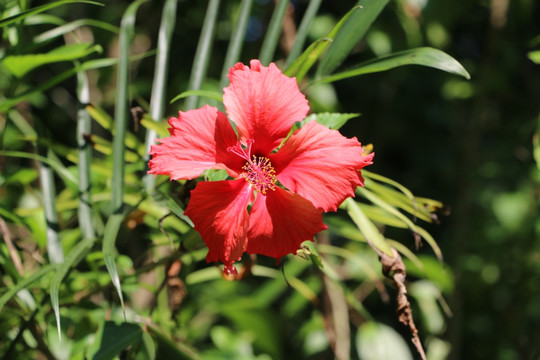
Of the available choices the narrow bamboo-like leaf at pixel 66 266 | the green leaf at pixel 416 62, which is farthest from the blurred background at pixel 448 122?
the green leaf at pixel 416 62

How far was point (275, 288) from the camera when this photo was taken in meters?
1.21

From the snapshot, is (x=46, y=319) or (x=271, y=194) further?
(x=46, y=319)

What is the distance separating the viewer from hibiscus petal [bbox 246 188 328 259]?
48 centimetres

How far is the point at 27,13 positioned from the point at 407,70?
94 centimetres

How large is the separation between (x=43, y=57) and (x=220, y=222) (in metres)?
0.38

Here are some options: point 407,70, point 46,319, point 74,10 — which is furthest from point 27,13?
point 74,10

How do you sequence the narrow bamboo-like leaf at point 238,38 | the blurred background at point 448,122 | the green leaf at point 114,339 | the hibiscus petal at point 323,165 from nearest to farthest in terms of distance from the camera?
the hibiscus petal at point 323,165, the green leaf at point 114,339, the narrow bamboo-like leaf at point 238,38, the blurred background at point 448,122

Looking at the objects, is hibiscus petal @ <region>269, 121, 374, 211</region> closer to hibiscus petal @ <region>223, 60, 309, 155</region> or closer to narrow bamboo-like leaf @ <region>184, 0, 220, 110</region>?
hibiscus petal @ <region>223, 60, 309, 155</region>

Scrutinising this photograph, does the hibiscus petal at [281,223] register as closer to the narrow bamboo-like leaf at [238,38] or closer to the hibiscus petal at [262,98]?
the hibiscus petal at [262,98]

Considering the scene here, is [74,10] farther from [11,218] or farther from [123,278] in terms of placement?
[123,278]

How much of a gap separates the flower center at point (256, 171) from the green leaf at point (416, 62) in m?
0.16

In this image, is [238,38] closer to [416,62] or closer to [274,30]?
[274,30]

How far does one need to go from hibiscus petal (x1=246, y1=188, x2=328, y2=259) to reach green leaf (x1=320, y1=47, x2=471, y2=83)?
19 centimetres

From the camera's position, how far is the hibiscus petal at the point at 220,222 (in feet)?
1.56
